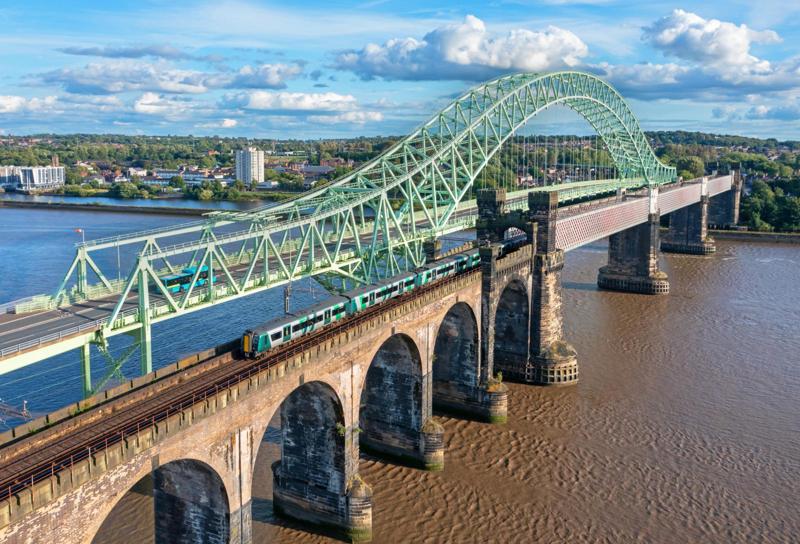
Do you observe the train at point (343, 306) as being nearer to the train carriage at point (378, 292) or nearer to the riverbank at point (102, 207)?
the train carriage at point (378, 292)

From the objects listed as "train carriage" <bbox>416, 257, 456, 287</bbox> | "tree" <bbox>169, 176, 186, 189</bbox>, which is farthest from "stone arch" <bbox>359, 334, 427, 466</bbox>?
"tree" <bbox>169, 176, 186, 189</bbox>

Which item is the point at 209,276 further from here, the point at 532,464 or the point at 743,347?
the point at 743,347

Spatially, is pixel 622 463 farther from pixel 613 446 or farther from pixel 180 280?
pixel 180 280

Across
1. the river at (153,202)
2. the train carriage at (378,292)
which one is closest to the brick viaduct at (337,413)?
the train carriage at (378,292)

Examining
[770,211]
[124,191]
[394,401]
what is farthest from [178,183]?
[394,401]

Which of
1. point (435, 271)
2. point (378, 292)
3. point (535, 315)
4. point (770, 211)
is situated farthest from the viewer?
point (770, 211)

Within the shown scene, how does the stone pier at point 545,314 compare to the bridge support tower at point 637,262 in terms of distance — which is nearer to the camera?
the stone pier at point 545,314

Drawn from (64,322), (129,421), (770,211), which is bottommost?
(129,421)
